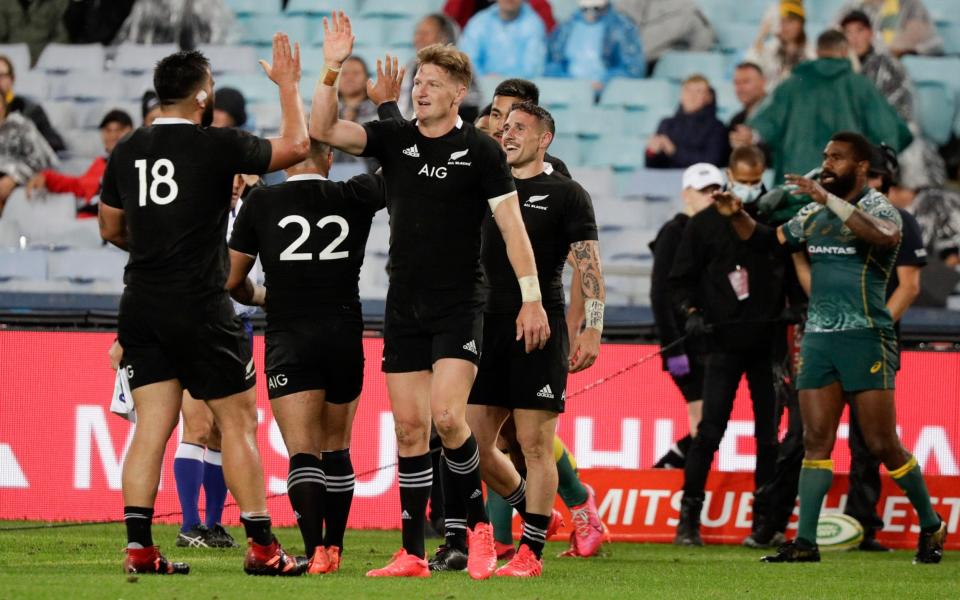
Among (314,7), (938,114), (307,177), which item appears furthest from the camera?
(314,7)

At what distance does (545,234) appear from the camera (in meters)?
8.34

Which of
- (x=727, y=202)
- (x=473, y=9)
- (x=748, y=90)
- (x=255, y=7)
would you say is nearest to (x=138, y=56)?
(x=255, y=7)

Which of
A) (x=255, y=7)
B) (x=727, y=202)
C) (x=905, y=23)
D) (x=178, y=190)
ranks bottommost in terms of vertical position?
(x=727, y=202)

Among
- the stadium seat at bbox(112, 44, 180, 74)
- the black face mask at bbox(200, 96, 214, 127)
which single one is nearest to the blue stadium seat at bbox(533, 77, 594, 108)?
the stadium seat at bbox(112, 44, 180, 74)

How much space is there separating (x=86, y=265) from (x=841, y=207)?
7.49 m

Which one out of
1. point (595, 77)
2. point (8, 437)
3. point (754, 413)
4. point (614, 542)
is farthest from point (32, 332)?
point (595, 77)

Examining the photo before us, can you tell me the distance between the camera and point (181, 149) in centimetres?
703

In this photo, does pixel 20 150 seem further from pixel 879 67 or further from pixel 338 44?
pixel 338 44

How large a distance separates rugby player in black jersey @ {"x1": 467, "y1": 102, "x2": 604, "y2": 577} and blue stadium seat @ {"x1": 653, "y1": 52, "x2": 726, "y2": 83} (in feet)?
29.0

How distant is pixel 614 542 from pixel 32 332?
13.5 ft

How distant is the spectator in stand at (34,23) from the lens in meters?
17.2

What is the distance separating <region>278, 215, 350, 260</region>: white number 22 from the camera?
7.54 m

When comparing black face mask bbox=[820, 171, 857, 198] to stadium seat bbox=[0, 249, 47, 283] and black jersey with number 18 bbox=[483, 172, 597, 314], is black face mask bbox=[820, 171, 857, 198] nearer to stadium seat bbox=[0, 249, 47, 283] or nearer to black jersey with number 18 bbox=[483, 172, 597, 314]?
black jersey with number 18 bbox=[483, 172, 597, 314]

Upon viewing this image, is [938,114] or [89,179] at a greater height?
[938,114]
